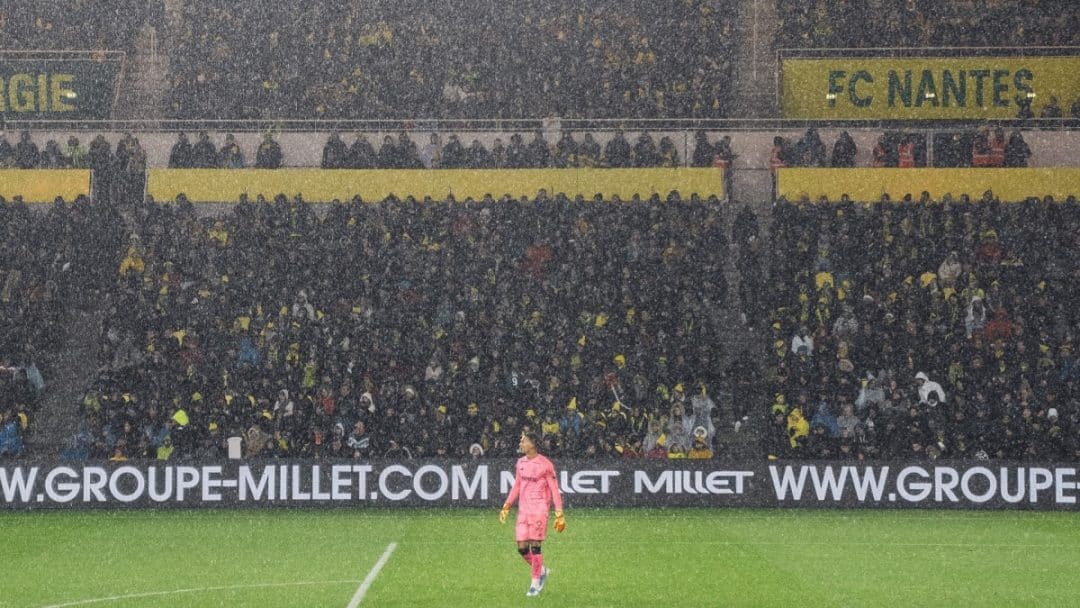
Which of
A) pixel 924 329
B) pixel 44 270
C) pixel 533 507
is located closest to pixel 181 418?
pixel 44 270

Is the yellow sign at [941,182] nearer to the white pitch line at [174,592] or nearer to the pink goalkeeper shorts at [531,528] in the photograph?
the pink goalkeeper shorts at [531,528]

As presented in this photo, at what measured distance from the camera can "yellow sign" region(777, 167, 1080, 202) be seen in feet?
109

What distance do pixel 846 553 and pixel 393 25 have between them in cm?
2145

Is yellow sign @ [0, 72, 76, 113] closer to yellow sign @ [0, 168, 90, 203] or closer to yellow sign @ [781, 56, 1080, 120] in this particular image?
yellow sign @ [0, 168, 90, 203]

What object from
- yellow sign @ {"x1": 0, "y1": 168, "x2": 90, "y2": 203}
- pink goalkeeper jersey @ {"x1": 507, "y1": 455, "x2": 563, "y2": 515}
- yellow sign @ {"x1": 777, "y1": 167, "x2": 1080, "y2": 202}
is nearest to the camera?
pink goalkeeper jersey @ {"x1": 507, "y1": 455, "x2": 563, "y2": 515}

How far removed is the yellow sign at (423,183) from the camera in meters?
33.4

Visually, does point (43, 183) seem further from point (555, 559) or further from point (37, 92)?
point (555, 559)

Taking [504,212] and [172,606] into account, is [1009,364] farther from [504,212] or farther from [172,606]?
[172,606]

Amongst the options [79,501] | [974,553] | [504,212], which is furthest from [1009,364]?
[79,501]

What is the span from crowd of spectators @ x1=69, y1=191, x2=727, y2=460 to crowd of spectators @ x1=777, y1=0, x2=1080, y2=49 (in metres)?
6.55

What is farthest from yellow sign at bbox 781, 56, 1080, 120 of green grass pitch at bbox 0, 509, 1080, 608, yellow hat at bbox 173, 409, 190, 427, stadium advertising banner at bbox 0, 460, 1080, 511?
yellow hat at bbox 173, 409, 190, 427

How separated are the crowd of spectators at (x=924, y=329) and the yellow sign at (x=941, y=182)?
45.4 inches

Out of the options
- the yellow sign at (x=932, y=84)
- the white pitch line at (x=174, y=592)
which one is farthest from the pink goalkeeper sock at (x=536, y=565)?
the yellow sign at (x=932, y=84)

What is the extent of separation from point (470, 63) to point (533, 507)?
22.0 meters
